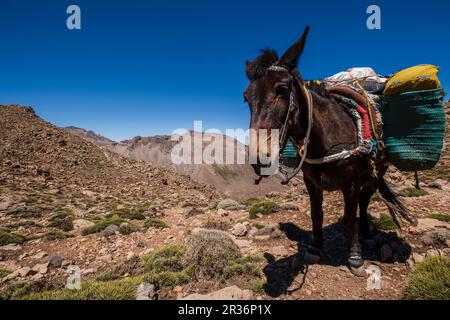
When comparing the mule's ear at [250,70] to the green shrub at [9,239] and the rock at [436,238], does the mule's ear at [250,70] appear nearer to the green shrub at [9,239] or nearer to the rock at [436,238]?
the rock at [436,238]

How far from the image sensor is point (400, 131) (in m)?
4.46

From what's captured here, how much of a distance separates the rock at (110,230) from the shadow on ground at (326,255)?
629 centimetres

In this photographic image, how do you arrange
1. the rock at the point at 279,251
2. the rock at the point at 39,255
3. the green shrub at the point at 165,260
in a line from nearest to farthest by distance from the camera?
the green shrub at the point at 165,260, the rock at the point at 279,251, the rock at the point at 39,255

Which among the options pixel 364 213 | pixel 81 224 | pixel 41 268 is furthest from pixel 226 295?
pixel 81 224

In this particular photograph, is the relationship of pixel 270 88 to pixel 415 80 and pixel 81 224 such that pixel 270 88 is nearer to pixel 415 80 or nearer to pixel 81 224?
pixel 415 80

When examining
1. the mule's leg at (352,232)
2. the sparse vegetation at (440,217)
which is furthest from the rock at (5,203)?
the sparse vegetation at (440,217)

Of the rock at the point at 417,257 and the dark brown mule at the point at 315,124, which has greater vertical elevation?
the dark brown mule at the point at 315,124

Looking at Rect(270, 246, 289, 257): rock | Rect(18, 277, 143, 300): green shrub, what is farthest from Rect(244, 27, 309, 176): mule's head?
Rect(270, 246, 289, 257): rock

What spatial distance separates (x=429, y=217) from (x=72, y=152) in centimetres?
3947

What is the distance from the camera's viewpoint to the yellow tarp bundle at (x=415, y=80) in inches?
163

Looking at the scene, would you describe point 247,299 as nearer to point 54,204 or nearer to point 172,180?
point 54,204

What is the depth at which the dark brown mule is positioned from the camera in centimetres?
308

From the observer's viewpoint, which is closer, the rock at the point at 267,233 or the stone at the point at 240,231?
the rock at the point at 267,233

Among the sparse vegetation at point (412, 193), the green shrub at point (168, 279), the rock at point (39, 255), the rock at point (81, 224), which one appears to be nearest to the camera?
the green shrub at point (168, 279)
